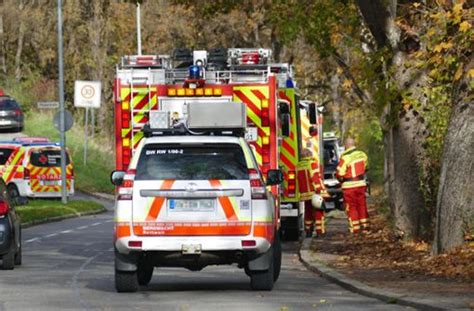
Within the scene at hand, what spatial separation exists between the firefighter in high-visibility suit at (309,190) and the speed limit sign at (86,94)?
18.1m

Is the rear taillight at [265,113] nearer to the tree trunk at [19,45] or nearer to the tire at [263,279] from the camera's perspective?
the tire at [263,279]

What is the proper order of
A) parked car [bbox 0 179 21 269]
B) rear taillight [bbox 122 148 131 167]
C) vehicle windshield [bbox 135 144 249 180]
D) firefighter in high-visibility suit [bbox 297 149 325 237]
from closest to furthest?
vehicle windshield [bbox 135 144 249 180]
parked car [bbox 0 179 21 269]
rear taillight [bbox 122 148 131 167]
firefighter in high-visibility suit [bbox 297 149 325 237]

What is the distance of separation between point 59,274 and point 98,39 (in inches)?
1783

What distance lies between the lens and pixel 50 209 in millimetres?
43625

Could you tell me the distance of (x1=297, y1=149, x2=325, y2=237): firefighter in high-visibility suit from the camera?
94.1 ft

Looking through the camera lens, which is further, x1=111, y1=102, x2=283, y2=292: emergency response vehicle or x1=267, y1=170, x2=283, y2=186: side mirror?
x1=267, y1=170, x2=283, y2=186: side mirror

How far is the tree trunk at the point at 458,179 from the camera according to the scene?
20.1 m

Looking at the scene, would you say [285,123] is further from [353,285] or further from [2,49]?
[2,49]

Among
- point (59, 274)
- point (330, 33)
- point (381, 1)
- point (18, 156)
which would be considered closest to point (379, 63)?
point (381, 1)

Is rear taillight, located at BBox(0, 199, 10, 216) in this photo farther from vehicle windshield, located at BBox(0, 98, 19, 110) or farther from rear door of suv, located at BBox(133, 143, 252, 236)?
vehicle windshield, located at BBox(0, 98, 19, 110)

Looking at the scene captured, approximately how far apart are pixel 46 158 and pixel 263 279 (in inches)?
1313

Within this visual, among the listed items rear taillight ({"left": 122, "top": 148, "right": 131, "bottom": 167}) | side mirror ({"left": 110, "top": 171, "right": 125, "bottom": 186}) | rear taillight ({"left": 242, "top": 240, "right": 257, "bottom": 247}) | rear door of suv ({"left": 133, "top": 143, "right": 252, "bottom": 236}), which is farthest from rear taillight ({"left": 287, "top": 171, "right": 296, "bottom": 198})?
rear taillight ({"left": 242, "top": 240, "right": 257, "bottom": 247})

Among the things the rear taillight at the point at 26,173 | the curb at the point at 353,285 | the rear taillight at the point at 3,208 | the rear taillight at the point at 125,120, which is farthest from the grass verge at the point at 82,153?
the rear taillight at the point at 3,208

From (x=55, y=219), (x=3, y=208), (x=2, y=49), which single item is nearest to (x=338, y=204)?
(x=55, y=219)
